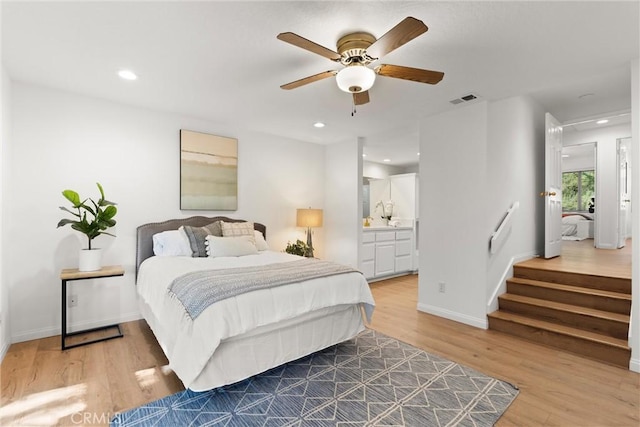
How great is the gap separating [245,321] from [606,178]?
21.6ft

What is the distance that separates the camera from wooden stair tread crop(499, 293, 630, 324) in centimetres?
274

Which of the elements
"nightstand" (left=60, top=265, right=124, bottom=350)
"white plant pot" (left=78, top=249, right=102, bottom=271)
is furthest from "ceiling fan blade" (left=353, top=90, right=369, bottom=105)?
"white plant pot" (left=78, top=249, right=102, bottom=271)

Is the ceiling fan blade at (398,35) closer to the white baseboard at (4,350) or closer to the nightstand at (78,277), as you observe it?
the nightstand at (78,277)

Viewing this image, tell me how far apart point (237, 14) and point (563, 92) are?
11.7 feet

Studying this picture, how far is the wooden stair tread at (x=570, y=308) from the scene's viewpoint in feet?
9.00

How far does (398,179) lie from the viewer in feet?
22.1

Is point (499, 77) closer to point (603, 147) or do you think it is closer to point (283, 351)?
point (283, 351)

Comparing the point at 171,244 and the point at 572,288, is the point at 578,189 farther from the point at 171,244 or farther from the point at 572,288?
the point at 171,244

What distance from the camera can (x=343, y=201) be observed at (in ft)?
16.7

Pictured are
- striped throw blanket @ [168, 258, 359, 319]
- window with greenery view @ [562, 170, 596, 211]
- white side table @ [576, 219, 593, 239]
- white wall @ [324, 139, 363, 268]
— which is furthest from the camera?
window with greenery view @ [562, 170, 596, 211]

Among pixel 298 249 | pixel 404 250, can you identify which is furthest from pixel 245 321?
pixel 404 250

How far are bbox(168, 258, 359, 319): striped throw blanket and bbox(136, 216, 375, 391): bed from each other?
1.0 inches

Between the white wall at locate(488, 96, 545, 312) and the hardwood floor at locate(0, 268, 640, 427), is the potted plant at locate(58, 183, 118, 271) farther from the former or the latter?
the white wall at locate(488, 96, 545, 312)

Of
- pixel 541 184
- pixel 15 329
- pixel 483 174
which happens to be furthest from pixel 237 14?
pixel 541 184
